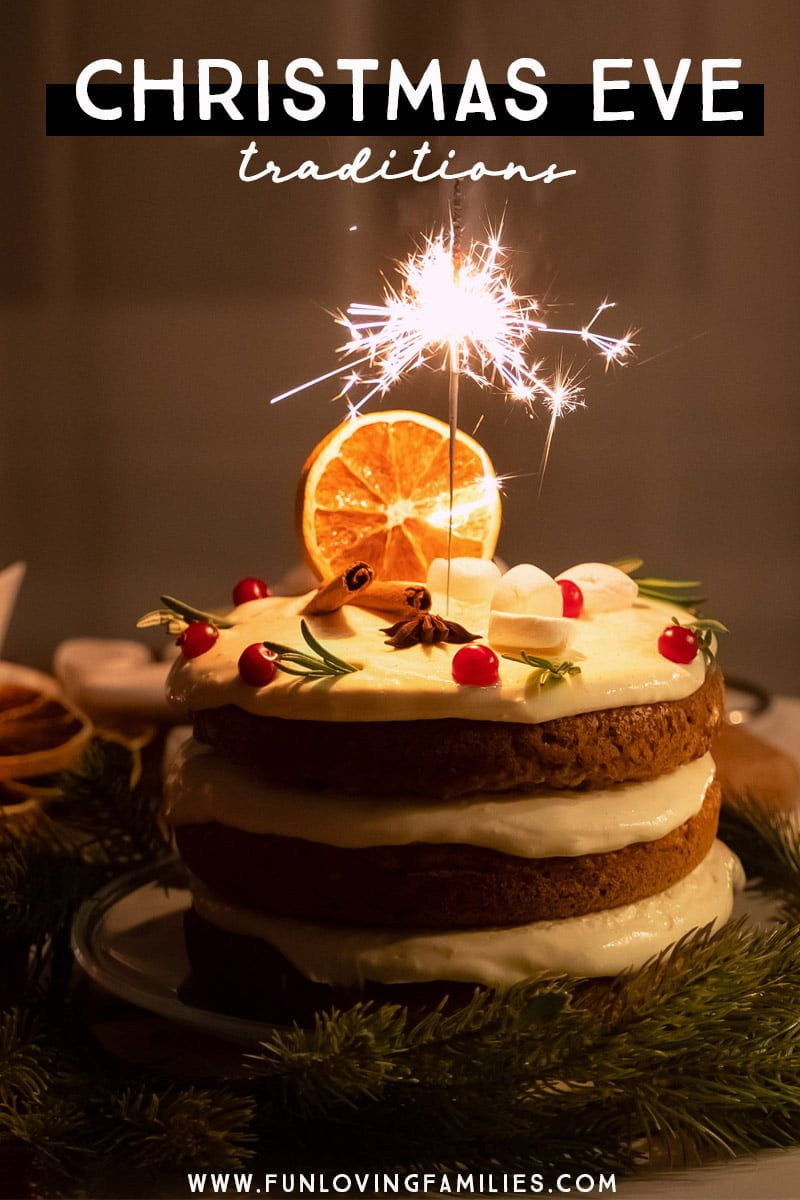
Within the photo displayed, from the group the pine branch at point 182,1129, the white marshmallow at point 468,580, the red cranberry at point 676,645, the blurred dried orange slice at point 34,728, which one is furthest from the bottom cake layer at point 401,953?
the blurred dried orange slice at point 34,728

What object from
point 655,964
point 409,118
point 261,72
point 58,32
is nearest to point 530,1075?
point 655,964

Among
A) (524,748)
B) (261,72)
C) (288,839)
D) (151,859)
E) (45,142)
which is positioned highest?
(45,142)

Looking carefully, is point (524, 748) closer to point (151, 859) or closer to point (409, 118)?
point (151, 859)

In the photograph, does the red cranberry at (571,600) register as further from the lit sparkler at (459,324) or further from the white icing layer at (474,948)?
the white icing layer at (474,948)

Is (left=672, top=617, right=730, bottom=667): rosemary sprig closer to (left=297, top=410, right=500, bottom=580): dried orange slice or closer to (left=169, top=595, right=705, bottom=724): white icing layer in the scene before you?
(left=169, top=595, right=705, bottom=724): white icing layer

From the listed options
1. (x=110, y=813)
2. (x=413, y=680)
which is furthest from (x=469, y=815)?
(x=110, y=813)

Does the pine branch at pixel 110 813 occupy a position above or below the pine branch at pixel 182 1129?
above

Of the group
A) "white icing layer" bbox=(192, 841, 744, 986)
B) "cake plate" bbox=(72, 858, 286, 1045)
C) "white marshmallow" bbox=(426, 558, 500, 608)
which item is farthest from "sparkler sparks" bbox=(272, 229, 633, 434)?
"cake plate" bbox=(72, 858, 286, 1045)
